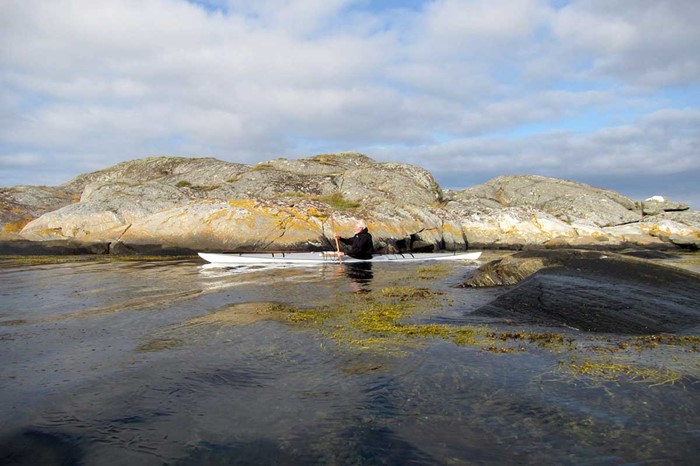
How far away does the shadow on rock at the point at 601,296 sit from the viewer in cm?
936

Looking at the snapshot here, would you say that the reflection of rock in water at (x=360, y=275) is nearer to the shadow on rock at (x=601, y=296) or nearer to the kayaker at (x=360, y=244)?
the kayaker at (x=360, y=244)

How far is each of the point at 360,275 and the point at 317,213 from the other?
14.4 metres

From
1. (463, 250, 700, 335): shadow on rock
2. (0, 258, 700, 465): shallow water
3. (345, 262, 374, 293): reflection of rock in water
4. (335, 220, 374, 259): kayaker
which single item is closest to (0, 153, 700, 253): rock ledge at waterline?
(335, 220, 374, 259): kayaker

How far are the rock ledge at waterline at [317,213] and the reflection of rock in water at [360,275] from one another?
6.73 metres

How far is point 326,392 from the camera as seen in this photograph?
6098 millimetres

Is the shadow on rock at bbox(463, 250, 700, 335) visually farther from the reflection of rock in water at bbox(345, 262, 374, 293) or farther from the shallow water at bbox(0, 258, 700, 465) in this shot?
the reflection of rock in water at bbox(345, 262, 374, 293)

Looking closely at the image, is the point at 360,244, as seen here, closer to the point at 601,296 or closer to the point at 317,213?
the point at 317,213

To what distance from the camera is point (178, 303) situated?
12.7m

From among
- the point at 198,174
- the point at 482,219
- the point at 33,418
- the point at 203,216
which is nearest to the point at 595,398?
the point at 33,418

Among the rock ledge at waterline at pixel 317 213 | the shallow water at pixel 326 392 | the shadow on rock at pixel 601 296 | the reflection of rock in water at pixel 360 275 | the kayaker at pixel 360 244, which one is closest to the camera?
the shallow water at pixel 326 392

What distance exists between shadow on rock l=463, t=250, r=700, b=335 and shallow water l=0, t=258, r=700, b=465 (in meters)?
0.80

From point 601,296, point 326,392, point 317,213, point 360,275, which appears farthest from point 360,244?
point 326,392

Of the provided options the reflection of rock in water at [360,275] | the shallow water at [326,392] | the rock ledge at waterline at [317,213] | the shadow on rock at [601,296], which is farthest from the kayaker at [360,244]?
the shallow water at [326,392]

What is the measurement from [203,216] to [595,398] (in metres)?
29.2
